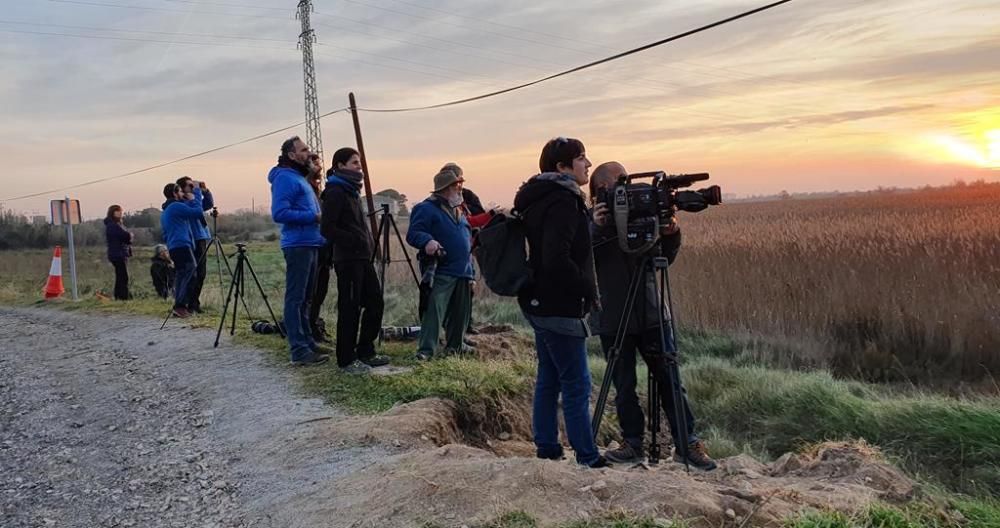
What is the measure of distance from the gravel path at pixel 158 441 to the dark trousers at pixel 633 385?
1.45 meters

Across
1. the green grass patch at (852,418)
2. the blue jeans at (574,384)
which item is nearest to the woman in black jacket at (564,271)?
the blue jeans at (574,384)

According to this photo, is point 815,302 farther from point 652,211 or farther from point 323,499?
point 323,499

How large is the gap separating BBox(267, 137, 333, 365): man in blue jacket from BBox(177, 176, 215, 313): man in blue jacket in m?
3.77

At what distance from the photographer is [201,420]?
575cm

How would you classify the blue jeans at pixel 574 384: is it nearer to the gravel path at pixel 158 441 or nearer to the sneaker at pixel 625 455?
the sneaker at pixel 625 455

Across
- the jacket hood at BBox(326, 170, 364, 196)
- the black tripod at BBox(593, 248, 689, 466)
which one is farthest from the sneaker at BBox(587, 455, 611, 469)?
the jacket hood at BBox(326, 170, 364, 196)

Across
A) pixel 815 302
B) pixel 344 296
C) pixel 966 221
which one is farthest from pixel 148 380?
pixel 966 221

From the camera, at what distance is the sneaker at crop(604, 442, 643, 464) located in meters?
4.47

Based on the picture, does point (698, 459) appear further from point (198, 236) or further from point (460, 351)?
point (198, 236)

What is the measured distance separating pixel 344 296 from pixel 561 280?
2.82 m

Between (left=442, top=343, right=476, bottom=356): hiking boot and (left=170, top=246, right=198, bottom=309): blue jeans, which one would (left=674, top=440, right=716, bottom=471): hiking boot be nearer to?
(left=442, top=343, right=476, bottom=356): hiking boot

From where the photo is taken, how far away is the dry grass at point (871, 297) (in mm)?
7797

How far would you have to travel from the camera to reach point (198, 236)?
10758 millimetres

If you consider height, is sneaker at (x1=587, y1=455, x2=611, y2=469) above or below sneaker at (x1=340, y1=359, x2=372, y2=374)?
below
